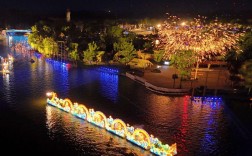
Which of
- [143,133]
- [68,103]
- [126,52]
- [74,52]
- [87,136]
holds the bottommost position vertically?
[87,136]

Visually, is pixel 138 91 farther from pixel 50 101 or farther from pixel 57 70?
pixel 57 70

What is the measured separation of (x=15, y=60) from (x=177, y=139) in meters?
75.4

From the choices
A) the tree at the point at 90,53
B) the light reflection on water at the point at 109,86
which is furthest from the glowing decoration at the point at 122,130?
the tree at the point at 90,53

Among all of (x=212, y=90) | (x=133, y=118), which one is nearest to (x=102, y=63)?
(x=212, y=90)

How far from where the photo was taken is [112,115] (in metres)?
50.6

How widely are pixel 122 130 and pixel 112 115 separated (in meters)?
8.53

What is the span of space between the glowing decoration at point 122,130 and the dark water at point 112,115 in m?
0.83

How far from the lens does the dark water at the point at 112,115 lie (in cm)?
3944

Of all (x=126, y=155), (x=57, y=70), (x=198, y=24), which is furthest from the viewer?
(x=57, y=70)

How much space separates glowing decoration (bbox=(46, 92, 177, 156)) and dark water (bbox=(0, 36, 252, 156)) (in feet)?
2.73

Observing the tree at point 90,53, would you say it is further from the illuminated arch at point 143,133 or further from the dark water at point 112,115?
the illuminated arch at point 143,133

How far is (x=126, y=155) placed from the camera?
37531 mm

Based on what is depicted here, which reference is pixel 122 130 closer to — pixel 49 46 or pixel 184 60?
pixel 184 60

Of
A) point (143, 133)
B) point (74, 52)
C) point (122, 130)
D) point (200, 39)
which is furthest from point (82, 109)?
point (74, 52)
